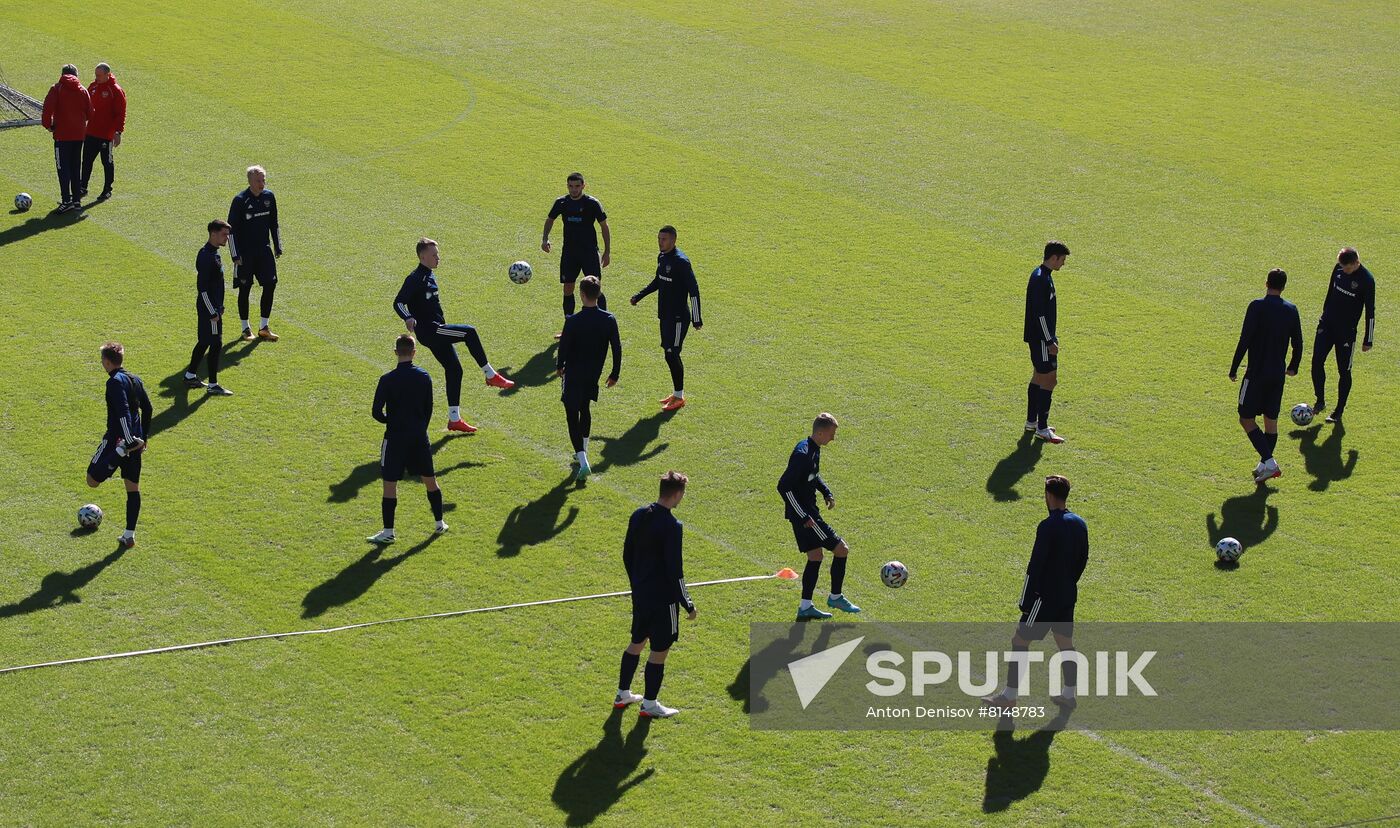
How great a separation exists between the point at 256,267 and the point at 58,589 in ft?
24.6

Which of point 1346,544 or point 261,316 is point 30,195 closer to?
point 261,316

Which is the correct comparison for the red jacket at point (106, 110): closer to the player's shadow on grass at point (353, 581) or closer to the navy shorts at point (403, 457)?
the navy shorts at point (403, 457)

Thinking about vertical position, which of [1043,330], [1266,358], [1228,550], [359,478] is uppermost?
[1266,358]

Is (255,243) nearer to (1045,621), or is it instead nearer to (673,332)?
(673,332)

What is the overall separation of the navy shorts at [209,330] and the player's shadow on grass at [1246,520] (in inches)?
514

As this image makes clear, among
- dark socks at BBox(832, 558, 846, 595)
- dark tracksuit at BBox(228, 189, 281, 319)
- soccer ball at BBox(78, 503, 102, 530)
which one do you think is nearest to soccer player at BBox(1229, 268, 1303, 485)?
dark socks at BBox(832, 558, 846, 595)

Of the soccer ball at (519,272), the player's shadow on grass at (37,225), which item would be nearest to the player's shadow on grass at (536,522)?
the soccer ball at (519,272)

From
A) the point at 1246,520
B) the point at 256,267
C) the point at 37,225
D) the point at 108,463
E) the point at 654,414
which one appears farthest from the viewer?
the point at 37,225

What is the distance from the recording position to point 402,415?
52.4 ft

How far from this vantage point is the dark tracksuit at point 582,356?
1752 cm

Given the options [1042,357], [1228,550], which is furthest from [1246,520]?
[1042,357]

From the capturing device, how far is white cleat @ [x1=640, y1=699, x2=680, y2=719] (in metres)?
13.2

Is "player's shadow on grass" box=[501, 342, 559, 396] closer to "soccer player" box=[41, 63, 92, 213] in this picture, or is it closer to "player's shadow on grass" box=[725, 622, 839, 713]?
"player's shadow on grass" box=[725, 622, 839, 713]

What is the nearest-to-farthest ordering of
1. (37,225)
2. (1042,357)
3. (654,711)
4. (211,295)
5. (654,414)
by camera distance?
(654,711), (1042,357), (211,295), (654,414), (37,225)
